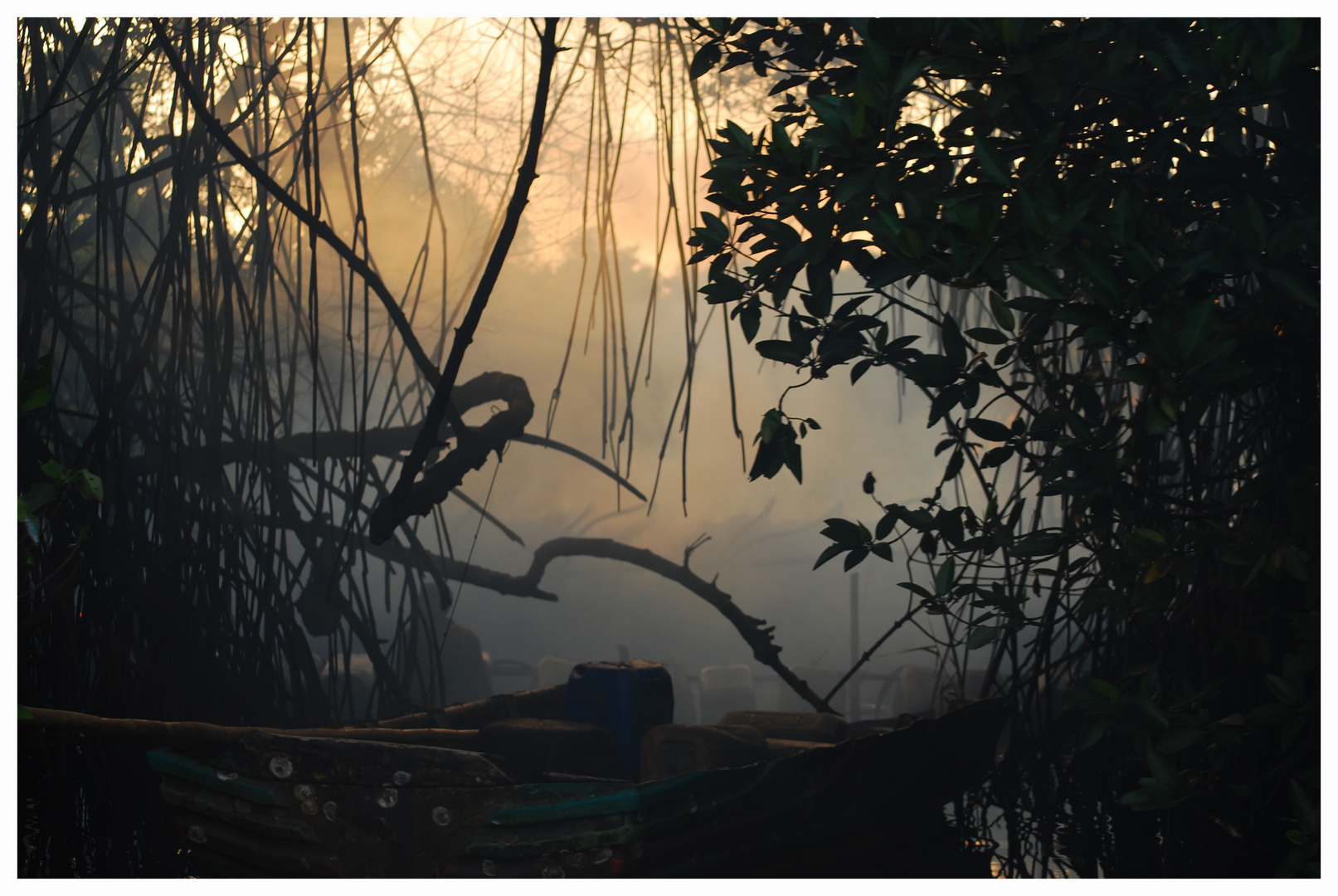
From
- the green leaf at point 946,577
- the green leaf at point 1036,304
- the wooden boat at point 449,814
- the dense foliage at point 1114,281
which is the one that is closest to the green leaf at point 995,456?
the dense foliage at point 1114,281

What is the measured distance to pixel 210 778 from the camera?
1466mm

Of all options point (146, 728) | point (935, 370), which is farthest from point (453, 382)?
point (935, 370)

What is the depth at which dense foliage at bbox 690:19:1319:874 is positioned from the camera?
1.07 m

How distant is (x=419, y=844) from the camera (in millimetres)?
1412

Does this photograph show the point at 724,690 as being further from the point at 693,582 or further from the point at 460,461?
the point at 460,461

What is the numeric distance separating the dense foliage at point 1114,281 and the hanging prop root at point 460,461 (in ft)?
3.12

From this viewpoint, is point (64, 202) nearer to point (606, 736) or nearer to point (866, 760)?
point (606, 736)

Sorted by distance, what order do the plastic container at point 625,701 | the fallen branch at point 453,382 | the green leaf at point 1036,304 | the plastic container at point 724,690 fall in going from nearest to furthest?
the green leaf at point 1036,304 → the fallen branch at point 453,382 → the plastic container at point 625,701 → the plastic container at point 724,690

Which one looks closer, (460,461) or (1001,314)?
(1001,314)

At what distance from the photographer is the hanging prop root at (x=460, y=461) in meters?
2.06

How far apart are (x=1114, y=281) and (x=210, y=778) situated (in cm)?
153

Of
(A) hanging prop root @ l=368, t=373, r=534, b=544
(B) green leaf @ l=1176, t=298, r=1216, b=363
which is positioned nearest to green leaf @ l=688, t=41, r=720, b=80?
(B) green leaf @ l=1176, t=298, r=1216, b=363

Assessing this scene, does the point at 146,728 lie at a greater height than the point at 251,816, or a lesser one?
greater

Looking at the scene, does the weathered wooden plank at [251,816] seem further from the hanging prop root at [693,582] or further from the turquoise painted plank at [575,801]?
the hanging prop root at [693,582]
